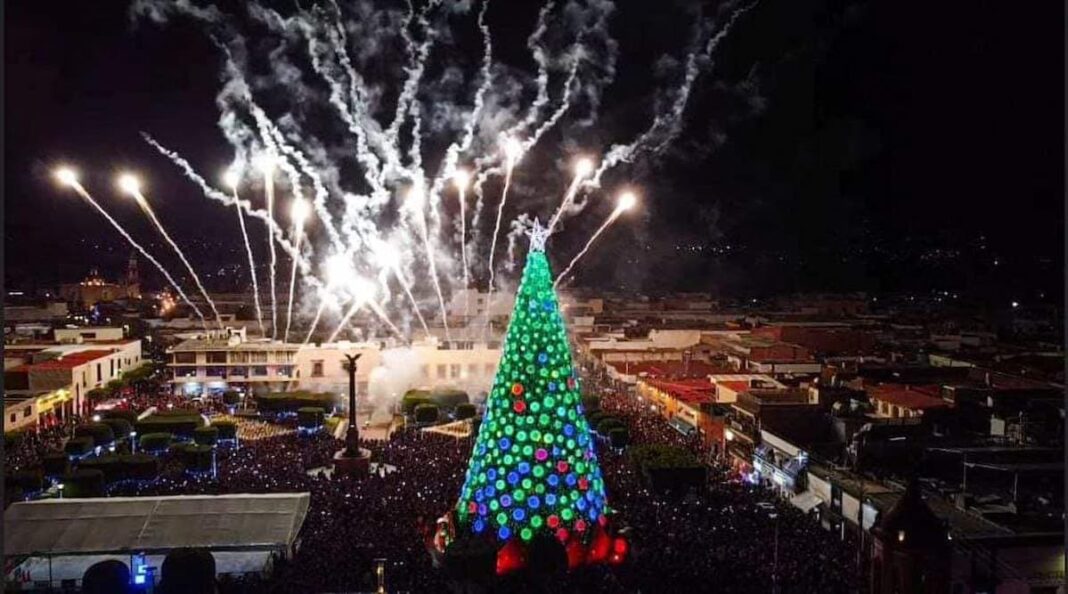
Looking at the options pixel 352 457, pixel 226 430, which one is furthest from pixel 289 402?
pixel 352 457

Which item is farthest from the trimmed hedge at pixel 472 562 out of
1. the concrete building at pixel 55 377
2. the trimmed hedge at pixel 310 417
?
the concrete building at pixel 55 377

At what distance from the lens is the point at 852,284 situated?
10969 centimetres

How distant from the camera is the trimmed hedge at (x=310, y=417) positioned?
91.7 feet

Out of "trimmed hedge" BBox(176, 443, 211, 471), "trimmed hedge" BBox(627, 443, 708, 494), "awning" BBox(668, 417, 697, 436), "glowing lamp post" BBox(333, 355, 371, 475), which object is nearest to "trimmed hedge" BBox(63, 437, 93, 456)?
"trimmed hedge" BBox(176, 443, 211, 471)

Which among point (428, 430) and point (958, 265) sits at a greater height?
point (958, 265)

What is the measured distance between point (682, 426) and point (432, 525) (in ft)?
45.3

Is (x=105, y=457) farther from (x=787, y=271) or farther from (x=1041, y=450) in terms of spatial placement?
(x=787, y=271)

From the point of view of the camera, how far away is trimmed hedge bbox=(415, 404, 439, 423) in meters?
28.9

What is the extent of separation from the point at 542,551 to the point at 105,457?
41.8 ft

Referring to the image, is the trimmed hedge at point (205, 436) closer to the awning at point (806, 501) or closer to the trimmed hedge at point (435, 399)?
the trimmed hedge at point (435, 399)

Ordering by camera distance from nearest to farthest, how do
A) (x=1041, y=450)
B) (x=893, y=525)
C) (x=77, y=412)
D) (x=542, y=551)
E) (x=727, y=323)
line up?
(x=893, y=525)
(x=542, y=551)
(x=1041, y=450)
(x=77, y=412)
(x=727, y=323)

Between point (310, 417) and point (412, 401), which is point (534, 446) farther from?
point (412, 401)

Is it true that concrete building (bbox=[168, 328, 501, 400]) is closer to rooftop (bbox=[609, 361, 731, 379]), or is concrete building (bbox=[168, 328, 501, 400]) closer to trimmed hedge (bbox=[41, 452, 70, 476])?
rooftop (bbox=[609, 361, 731, 379])

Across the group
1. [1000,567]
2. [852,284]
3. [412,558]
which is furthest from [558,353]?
[852,284]
